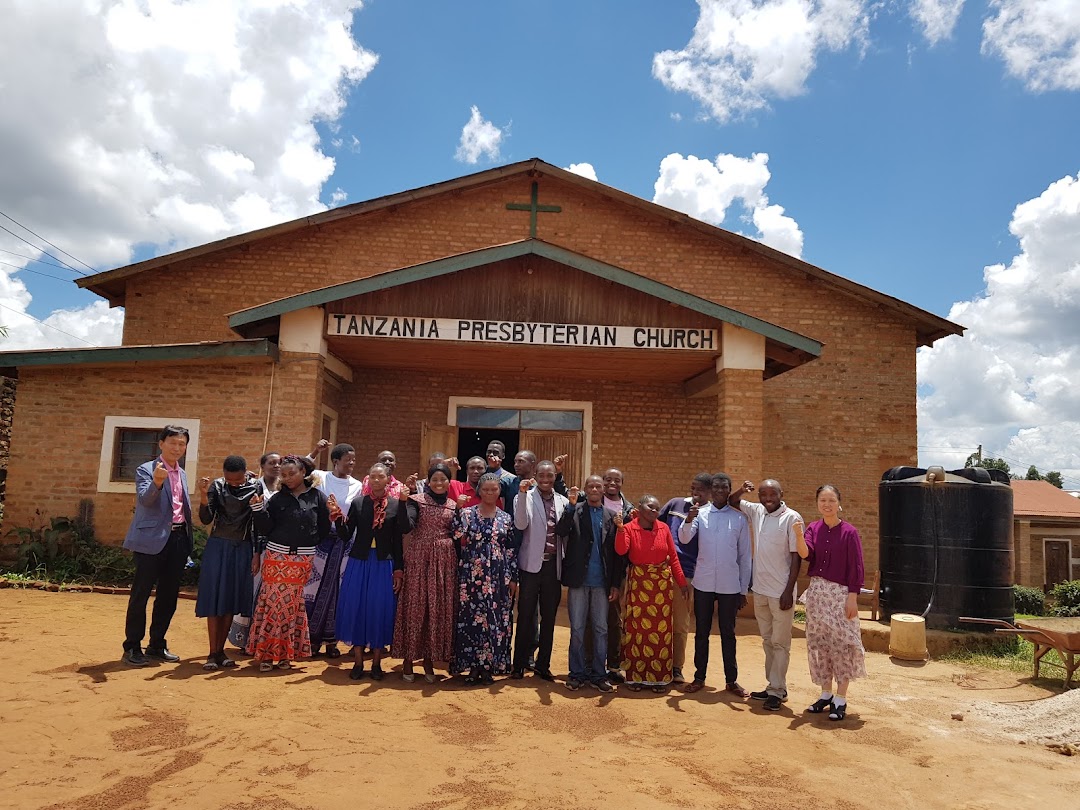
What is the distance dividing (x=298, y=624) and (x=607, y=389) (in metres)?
7.65

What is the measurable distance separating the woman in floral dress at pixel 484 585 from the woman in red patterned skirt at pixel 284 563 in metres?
1.16

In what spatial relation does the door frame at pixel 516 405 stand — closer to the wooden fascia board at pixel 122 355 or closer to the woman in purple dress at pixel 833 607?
the wooden fascia board at pixel 122 355

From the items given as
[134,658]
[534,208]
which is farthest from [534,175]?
[134,658]

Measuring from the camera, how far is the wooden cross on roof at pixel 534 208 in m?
13.7

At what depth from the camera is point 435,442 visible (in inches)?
476

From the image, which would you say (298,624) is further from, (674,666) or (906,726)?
(906,726)

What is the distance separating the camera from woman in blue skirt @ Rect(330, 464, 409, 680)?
572 cm

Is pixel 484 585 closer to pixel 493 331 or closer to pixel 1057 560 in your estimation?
pixel 493 331

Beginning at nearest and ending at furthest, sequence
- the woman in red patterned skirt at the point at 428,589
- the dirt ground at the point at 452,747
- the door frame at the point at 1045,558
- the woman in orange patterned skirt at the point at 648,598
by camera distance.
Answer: the dirt ground at the point at 452,747, the woman in red patterned skirt at the point at 428,589, the woman in orange patterned skirt at the point at 648,598, the door frame at the point at 1045,558

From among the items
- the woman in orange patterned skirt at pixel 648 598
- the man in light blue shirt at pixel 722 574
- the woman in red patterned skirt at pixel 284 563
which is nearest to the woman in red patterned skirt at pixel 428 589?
the woman in red patterned skirt at pixel 284 563

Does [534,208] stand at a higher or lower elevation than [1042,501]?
higher

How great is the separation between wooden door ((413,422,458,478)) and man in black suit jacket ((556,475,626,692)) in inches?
244

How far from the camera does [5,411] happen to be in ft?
42.4

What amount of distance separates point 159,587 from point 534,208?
967cm
